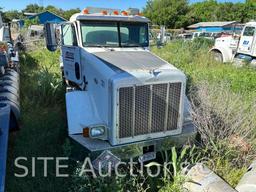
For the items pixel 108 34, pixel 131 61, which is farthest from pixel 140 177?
pixel 108 34

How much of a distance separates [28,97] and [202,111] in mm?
4457

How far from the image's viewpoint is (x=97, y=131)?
353 centimetres

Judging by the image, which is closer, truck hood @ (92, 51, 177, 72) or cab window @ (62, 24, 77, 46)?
truck hood @ (92, 51, 177, 72)

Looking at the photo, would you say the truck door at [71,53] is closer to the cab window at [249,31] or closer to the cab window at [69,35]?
the cab window at [69,35]

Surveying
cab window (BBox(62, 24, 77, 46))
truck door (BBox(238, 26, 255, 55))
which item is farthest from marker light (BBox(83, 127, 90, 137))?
truck door (BBox(238, 26, 255, 55))

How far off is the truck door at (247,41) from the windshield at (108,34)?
996 cm

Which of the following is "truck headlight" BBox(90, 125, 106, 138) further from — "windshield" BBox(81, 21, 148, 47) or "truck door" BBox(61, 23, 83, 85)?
"windshield" BBox(81, 21, 148, 47)

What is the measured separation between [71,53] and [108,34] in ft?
3.37

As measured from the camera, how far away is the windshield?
198 inches

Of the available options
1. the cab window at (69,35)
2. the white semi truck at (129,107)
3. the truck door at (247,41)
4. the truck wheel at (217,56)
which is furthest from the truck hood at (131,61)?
the truck wheel at (217,56)

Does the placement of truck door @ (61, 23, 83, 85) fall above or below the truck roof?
A: below

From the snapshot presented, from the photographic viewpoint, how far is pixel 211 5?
7294cm

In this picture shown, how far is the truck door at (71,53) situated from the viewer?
5324 mm

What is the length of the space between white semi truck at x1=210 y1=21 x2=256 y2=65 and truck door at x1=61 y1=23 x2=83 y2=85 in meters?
9.91
